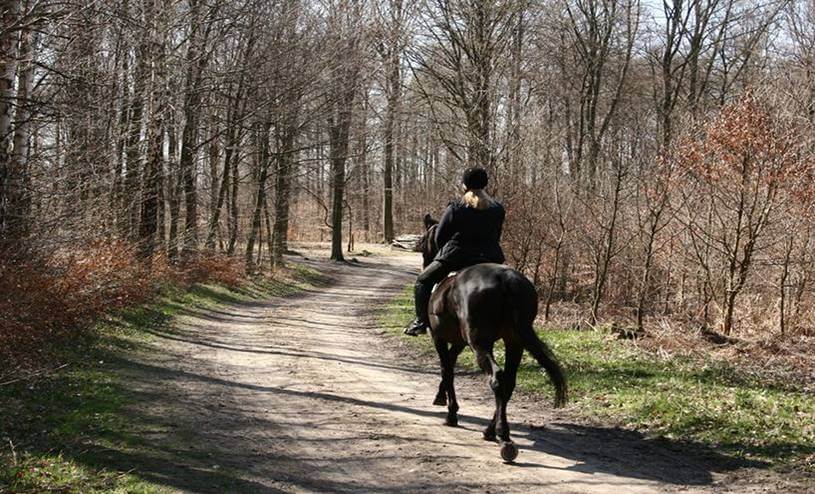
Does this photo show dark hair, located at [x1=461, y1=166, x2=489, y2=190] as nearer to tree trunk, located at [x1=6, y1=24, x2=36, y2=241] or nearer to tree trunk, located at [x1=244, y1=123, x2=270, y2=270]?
tree trunk, located at [x1=6, y1=24, x2=36, y2=241]

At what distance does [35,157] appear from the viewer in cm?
1247

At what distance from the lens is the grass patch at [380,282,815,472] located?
22.6ft

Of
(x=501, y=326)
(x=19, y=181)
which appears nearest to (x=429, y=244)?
(x=501, y=326)

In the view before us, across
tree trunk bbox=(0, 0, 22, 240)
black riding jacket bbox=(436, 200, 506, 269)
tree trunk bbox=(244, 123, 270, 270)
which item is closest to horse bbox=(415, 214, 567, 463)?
black riding jacket bbox=(436, 200, 506, 269)

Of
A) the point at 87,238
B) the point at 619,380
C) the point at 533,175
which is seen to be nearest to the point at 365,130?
the point at 533,175

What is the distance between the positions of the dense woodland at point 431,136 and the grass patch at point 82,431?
144 centimetres

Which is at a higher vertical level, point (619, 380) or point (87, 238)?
point (87, 238)

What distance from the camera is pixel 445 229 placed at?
8.10 m

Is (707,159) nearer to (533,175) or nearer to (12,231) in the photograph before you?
(533,175)

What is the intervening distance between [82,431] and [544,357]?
4.60 metres

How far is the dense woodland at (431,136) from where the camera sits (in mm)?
12648

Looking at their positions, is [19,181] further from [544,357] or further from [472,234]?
[544,357]

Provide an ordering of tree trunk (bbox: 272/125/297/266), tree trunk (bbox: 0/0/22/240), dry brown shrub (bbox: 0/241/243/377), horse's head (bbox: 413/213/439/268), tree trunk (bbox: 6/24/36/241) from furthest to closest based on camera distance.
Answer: tree trunk (bbox: 272/125/297/266) → tree trunk (bbox: 6/24/36/241) → tree trunk (bbox: 0/0/22/240) → dry brown shrub (bbox: 0/241/243/377) → horse's head (bbox: 413/213/439/268)

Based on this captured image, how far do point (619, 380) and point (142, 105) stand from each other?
13.2 m
